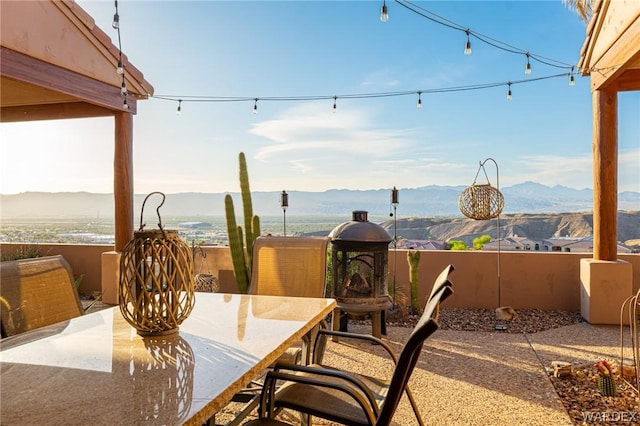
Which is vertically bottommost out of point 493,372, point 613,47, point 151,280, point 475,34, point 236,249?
point 493,372

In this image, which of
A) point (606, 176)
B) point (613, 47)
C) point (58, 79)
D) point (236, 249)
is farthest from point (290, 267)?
Answer: point (606, 176)

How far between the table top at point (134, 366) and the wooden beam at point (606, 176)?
13.0ft

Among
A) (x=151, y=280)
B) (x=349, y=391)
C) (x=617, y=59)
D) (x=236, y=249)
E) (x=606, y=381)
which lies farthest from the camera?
(x=236, y=249)

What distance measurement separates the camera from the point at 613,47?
4.03 m

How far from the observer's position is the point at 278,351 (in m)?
1.45

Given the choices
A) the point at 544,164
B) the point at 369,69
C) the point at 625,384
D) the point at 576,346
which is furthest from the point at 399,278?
the point at 544,164

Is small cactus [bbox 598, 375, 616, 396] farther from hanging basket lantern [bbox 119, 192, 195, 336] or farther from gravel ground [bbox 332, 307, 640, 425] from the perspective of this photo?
hanging basket lantern [bbox 119, 192, 195, 336]

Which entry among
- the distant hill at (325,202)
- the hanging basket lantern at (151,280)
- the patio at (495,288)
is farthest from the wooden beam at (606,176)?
the hanging basket lantern at (151,280)

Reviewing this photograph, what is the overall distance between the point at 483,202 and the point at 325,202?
37.3 ft

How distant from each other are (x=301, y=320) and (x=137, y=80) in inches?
178

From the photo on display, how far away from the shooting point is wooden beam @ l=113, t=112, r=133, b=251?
206 inches

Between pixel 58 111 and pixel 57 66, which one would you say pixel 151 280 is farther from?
pixel 58 111

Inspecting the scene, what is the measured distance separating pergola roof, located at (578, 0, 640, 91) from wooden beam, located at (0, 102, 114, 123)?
17.2ft

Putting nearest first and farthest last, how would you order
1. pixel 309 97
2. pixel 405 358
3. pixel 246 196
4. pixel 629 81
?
pixel 405 358 < pixel 629 81 < pixel 246 196 < pixel 309 97
